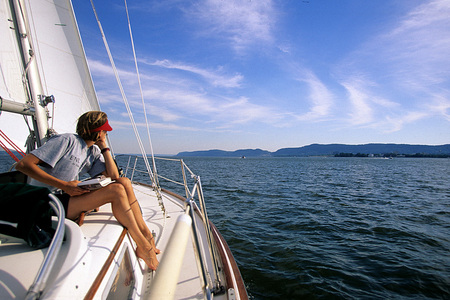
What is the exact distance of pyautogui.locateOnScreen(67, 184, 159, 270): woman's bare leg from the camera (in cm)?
190

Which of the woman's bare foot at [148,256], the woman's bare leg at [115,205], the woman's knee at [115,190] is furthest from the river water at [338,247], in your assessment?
the woman's knee at [115,190]

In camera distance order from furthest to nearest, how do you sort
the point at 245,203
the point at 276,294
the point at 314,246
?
the point at 245,203 → the point at 314,246 → the point at 276,294

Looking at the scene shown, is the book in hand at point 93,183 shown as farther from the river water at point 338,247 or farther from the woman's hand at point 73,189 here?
the river water at point 338,247

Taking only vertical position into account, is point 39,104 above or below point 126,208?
above

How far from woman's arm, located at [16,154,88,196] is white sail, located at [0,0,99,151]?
2.26 meters

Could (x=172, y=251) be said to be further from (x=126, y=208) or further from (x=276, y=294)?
(x=276, y=294)

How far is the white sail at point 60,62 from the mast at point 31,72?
74 centimetres

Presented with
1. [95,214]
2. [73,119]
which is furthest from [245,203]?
[95,214]

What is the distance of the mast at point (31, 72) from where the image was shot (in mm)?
2936

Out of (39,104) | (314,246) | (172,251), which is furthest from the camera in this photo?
(314,246)

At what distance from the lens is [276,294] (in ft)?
11.3

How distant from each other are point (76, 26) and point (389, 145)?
23024 centimetres

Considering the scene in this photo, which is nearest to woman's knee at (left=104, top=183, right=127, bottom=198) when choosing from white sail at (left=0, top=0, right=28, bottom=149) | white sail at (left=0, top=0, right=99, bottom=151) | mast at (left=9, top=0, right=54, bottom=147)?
mast at (left=9, top=0, right=54, bottom=147)

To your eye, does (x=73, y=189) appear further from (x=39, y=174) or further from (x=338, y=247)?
(x=338, y=247)
